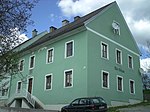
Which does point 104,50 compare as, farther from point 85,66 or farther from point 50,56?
point 50,56

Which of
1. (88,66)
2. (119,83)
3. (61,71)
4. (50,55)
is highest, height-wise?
(50,55)

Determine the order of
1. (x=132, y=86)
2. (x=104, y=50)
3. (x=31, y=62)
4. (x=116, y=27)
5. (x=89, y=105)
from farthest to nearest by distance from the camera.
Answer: (x=31, y=62)
(x=132, y=86)
(x=116, y=27)
(x=104, y=50)
(x=89, y=105)

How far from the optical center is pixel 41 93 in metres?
25.3

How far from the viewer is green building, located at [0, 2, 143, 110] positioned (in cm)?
2150

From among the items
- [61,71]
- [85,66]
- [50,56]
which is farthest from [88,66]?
[50,56]

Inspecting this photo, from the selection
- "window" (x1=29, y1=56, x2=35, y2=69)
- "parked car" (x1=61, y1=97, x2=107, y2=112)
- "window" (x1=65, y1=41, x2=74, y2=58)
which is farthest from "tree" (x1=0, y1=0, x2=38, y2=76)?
"window" (x1=29, y1=56, x2=35, y2=69)

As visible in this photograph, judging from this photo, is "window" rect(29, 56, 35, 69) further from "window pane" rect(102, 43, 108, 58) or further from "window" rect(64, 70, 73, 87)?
"window pane" rect(102, 43, 108, 58)

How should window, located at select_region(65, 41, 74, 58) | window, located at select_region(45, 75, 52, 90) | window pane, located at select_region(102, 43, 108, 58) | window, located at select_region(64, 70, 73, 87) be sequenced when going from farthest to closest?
window, located at select_region(45, 75, 52, 90)
window pane, located at select_region(102, 43, 108, 58)
window, located at select_region(65, 41, 74, 58)
window, located at select_region(64, 70, 73, 87)

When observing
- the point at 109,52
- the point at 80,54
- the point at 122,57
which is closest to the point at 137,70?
the point at 122,57

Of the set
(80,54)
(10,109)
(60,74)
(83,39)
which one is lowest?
(10,109)

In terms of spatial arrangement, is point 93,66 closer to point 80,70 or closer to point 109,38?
point 80,70

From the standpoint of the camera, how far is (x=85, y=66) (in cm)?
2089

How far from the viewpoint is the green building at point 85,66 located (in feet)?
70.5

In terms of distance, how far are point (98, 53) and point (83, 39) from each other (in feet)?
7.16
